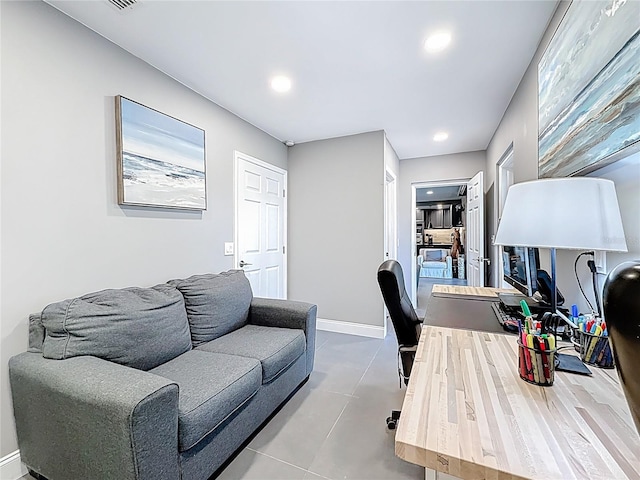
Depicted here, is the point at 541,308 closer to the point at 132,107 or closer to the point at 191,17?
the point at 191,17

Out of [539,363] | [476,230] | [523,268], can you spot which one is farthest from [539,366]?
[476,230]

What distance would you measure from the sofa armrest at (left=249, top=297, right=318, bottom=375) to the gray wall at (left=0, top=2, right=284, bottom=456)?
75cm

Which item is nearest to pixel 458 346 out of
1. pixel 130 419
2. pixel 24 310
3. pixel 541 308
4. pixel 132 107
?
pixel 541 308

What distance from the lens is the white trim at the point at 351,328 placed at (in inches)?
135

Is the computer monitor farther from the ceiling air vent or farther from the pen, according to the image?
the ceiling air vent

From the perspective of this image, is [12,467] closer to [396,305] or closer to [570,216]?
[396,305]

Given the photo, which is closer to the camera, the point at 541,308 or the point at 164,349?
the point at 541,308

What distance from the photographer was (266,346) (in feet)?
6.32

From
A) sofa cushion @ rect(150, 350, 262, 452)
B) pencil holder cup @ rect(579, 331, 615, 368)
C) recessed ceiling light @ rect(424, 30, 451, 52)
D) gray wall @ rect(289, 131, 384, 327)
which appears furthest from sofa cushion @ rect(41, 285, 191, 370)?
recessed ceiling light @ rect(424, 30, 451, 52)

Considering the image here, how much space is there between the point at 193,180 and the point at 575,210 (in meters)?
2.49

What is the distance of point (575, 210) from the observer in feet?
3.36

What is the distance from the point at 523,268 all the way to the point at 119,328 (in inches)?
86.6

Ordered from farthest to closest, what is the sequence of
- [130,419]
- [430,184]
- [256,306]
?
[430,184] < [256,306] < [130,419]

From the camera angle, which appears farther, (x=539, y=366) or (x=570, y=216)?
(x=570, y=216)
